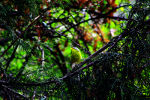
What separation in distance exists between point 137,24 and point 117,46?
0.54 feet

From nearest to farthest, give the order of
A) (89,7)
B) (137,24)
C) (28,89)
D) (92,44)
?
(137,24), (28,89), (89,7), (92,44)

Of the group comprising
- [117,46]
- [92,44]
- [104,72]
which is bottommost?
[104,72]

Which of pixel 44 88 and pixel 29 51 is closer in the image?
pixel 44 88

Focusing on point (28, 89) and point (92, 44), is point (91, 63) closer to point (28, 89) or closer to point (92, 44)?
point (28, 89)

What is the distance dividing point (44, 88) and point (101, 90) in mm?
349

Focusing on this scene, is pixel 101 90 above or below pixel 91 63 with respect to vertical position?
below

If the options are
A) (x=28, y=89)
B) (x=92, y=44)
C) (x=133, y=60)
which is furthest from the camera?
(x=92, y=44)

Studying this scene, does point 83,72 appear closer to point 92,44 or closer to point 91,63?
point 91,63

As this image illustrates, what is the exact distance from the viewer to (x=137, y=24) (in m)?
0.96

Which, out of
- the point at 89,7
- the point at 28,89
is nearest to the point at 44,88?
the point at 28,89

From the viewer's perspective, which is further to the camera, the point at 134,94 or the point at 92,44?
the point at 92,44

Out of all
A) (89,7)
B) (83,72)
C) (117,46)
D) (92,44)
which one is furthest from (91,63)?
(92,44)

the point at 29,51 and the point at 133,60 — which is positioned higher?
the point at 29,51

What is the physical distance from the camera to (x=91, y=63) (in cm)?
96
